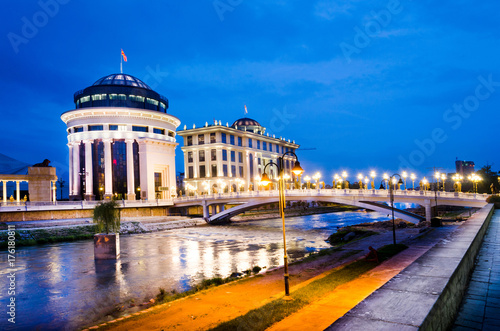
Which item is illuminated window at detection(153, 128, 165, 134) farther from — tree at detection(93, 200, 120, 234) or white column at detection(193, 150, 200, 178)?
tree at detection(93, 200, 120, 234)

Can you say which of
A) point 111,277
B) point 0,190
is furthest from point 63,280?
point 0,190

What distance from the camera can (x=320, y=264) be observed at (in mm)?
19922

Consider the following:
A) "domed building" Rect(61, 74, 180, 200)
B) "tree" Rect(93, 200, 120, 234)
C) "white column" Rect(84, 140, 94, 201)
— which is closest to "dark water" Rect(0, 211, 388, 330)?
"tree" Rect(93, 200, 120, 234)

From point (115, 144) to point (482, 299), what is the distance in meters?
76.9

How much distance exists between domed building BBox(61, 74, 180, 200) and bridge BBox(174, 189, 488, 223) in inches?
519

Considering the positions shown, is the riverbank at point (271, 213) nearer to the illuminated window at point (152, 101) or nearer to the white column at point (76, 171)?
the illuminated window at point (152, 101)

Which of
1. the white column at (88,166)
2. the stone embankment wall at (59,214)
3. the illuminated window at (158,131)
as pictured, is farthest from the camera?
the illuminated window at (158,131)

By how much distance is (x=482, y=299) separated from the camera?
739 centimetres

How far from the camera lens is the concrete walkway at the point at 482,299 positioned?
6163 millimetres

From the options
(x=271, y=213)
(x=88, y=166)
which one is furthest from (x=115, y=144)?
(x=271, y=213)

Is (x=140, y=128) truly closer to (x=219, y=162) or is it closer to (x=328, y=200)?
(x=219, y=162)

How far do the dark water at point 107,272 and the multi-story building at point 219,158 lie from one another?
50909 millimetres

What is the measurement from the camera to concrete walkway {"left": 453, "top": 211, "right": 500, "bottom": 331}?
6163 millimetres

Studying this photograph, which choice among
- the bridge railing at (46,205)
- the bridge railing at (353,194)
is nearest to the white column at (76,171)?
the bridge railing at (46,205)
